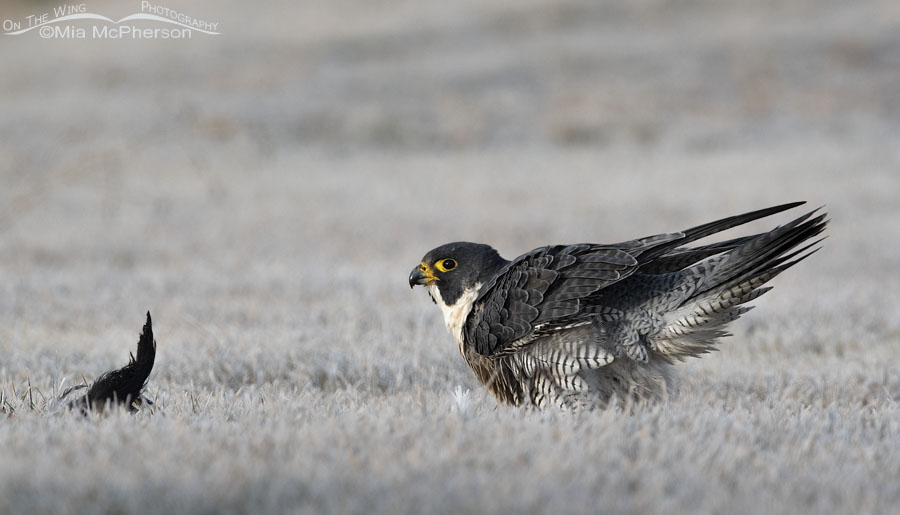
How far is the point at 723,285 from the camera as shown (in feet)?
13.4

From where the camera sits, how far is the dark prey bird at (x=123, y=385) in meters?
3.98

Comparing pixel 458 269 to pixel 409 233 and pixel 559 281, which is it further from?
pixel 409 233

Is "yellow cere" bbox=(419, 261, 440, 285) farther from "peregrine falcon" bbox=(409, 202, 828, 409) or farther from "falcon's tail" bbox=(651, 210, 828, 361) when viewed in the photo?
"falcon's tail" bbox=(651, 210, 828, 361)

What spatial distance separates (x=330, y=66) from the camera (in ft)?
81.5

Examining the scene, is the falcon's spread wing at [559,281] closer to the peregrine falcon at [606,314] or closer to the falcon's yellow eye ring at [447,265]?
the peregrine falcon at [606,314]

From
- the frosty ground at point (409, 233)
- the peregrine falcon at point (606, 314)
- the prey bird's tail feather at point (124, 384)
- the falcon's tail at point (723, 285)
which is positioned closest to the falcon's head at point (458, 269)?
the peregrine falcon at point (606, 314)

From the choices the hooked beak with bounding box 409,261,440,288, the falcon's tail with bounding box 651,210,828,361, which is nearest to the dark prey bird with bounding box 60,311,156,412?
the hooked beak with bounding box 409,261,440,288

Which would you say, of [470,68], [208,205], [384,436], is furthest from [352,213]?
[470,68]

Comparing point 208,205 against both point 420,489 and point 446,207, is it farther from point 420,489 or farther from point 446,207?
point 420,489

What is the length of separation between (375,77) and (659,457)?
2094cm

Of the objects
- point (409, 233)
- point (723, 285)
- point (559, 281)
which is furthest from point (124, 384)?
point (409, 233)

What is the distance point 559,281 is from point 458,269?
693 mm

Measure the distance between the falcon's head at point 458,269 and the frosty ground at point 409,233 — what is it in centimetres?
57

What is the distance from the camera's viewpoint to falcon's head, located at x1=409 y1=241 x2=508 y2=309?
191 inches
